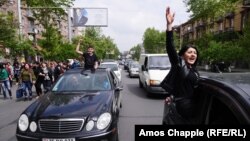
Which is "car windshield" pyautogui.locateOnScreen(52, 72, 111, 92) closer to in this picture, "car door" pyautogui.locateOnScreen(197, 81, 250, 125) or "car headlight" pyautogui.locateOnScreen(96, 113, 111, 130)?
"car headlight" pyautogui.locateOnScreen(96, 113, 111, 130)

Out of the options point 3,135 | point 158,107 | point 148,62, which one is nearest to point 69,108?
point 3,135

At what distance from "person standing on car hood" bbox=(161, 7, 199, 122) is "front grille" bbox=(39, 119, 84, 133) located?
1.97 meters

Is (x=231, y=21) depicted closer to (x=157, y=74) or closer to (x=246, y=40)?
(x=246, y=40)

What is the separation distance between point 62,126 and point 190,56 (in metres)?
2.45

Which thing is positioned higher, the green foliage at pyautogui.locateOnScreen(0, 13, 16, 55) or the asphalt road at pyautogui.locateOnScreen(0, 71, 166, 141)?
the green foliage at pyautogui.locateOnScreen(0, 13, 16, 55)

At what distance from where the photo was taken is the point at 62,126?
14.9 feet

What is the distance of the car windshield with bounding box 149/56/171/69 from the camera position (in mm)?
12240

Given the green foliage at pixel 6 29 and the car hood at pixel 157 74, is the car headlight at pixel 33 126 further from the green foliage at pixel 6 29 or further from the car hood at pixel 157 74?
the green foliage at pixel 6 29

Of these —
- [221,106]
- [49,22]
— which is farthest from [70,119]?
[49,22]

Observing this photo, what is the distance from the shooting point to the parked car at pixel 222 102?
1.88 metres

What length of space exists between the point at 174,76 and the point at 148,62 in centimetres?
968

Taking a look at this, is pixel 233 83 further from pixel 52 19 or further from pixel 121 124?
pixel 52 19

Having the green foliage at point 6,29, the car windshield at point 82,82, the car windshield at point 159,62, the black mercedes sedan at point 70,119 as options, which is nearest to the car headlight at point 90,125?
the black mercedes sedan at point 70,119

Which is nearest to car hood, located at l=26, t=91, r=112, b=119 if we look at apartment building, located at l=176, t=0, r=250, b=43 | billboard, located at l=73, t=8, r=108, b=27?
billboard, located at l=73, t=8, r=108, b=27
